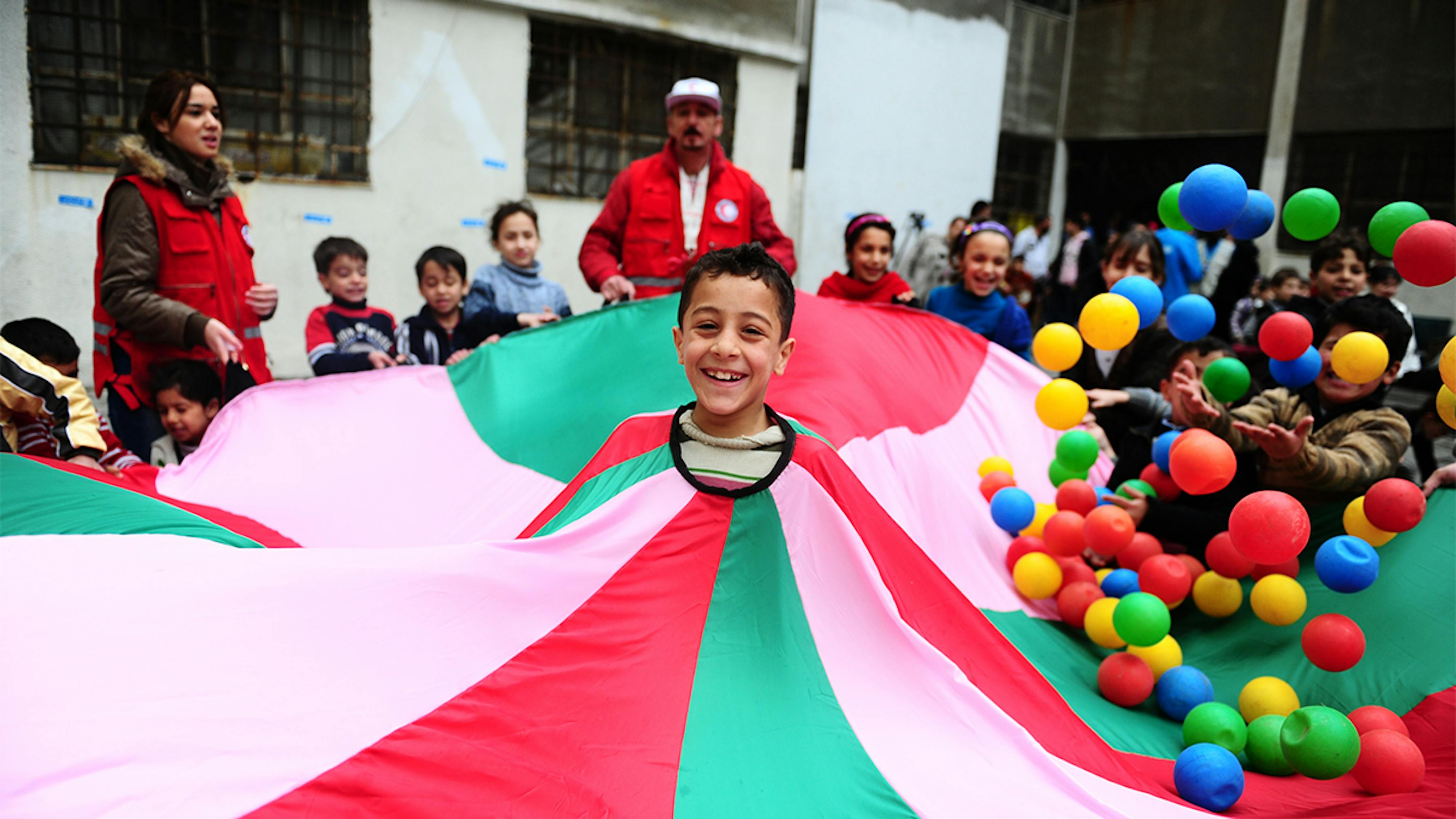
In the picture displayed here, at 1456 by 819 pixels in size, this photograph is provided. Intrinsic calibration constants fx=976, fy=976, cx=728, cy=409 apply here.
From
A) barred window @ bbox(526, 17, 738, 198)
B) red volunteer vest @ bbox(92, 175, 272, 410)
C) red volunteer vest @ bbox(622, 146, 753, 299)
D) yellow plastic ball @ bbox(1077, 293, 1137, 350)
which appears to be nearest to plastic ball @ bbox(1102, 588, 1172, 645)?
yellow plastic ball @ bbox(1077, 293, 1137, 350)

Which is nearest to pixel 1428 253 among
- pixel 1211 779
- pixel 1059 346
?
pixel 1059 346

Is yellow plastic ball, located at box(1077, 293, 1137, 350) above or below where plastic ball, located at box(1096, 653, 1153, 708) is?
above

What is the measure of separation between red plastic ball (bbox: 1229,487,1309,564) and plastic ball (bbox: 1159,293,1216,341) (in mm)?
751

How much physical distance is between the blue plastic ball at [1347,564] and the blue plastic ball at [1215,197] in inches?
29.6

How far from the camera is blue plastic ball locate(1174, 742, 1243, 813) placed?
1.86 metres

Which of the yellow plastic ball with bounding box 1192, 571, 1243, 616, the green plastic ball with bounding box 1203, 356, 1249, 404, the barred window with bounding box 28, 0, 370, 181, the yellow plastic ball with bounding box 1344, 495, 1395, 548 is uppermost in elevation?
the barred window with bounding box 28, 0, 370, 181

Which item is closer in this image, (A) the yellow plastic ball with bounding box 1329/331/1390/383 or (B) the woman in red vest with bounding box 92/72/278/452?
(A) the yellow plastic ball with bounding box 1329/331/1390/383

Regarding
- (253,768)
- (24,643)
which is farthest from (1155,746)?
(24,643)

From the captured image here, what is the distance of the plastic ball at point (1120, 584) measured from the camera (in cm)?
261

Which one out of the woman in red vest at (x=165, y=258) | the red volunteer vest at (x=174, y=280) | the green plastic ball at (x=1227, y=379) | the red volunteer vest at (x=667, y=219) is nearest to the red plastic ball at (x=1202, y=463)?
the green plastic ball at (x=1227, y=379)

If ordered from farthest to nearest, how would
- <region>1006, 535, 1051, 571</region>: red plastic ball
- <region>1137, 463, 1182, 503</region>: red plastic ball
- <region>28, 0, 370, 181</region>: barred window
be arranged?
<region>28, 0, 370, 181</region>: barred window, <region>1137, 463, 1182, 503</region>: red plastic ball, <region>1006, 535, 1051, 571</region>: red plastic ball

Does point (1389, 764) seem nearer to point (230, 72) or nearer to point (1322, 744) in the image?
point (1322, 744)

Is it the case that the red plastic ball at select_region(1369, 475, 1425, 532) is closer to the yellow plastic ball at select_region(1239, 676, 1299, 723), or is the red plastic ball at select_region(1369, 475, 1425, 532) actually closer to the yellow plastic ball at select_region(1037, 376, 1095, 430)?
the yellow plastic ball at select_region(1239, 676, 1299, 723)

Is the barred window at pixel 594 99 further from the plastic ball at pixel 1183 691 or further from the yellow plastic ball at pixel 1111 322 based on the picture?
the plastic ball at pixel 1183 691
